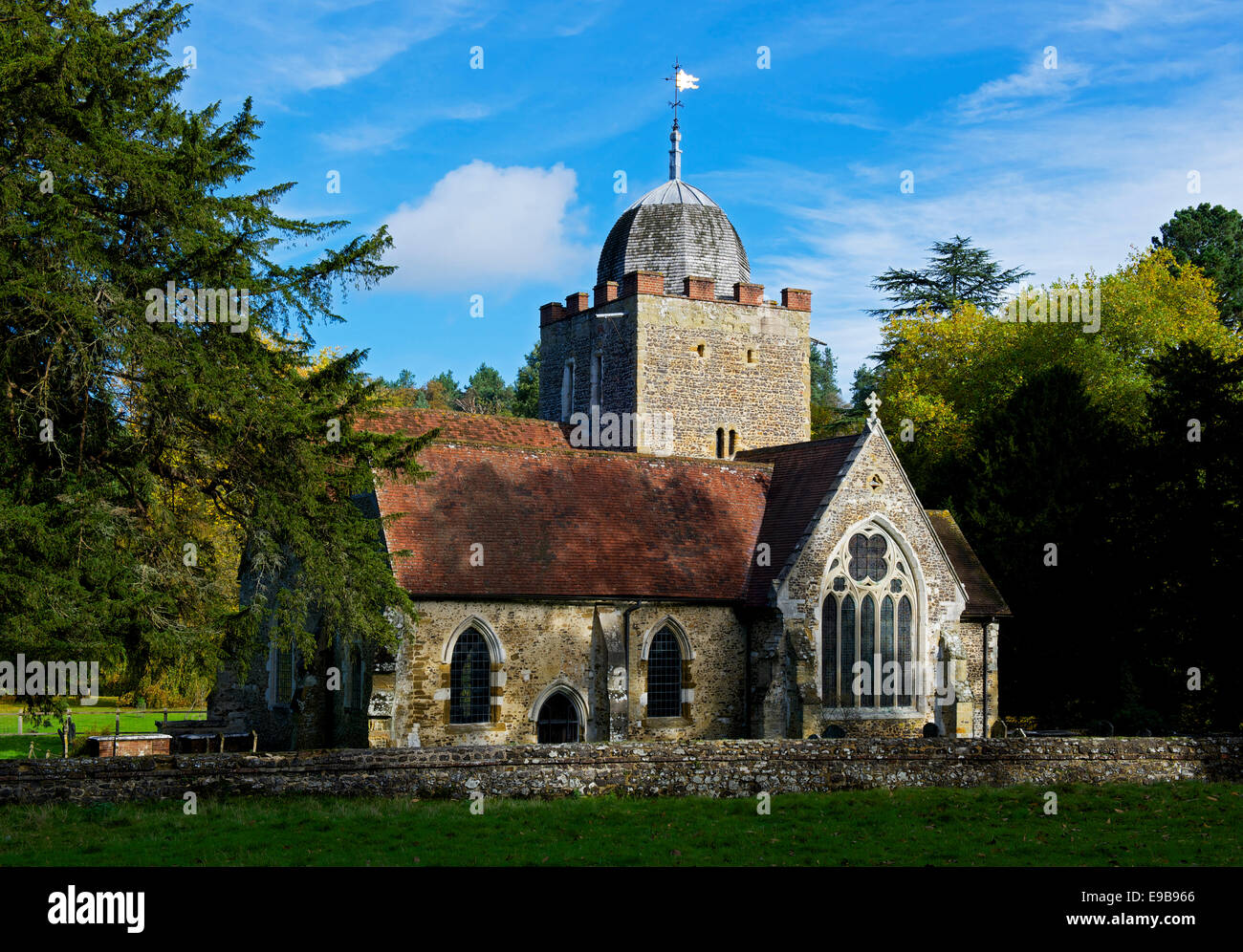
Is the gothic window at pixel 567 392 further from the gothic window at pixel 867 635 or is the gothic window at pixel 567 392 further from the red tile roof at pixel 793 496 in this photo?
the gothic window at pixel 867 635

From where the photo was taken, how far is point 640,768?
1795 cm

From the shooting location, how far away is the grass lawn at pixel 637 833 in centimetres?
1320

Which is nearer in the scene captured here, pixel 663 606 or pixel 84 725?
pixel 663 606

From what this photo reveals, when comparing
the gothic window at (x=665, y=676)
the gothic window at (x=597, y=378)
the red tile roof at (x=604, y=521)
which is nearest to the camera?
the red tile roof at (x=604, y=521)

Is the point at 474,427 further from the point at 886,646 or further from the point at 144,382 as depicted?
the point at 144,382

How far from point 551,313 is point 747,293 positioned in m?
7.08

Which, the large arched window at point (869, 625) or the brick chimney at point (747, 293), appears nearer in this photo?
the large arched window at point (869, 625)

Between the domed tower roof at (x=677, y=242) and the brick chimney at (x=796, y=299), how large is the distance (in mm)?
1457

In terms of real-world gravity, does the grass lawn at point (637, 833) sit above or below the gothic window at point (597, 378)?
below

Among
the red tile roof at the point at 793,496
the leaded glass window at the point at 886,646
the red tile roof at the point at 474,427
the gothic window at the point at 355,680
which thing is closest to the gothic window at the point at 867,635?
the leaded glass window at the point at 886,646

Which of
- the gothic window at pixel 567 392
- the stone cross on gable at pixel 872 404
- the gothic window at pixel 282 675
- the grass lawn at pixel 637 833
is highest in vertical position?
the gothic window at pixel 567 392

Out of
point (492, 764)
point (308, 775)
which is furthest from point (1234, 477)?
point (308, 775)

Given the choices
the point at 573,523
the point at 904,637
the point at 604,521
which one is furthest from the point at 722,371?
the point at 573,523

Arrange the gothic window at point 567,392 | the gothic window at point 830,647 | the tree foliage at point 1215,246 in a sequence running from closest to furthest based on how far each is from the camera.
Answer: the gothic window at point 830,647 → the gothic window at point 567,392 → the tree foliage at point 1215,246
